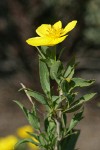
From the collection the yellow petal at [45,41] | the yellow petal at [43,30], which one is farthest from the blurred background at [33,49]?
the yellow petal at [45,41]

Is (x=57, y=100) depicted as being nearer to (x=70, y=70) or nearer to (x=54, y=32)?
(x=70, y=70)

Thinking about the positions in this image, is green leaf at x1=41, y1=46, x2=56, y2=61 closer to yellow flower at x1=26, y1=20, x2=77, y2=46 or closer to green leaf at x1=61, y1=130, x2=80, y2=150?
yellow flower at x1=26, y1=20, x2=77, y2=46

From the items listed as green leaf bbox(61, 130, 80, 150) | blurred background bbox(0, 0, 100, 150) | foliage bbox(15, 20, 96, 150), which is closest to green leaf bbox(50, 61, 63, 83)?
foliage bbox(15, 20, 96, 150)

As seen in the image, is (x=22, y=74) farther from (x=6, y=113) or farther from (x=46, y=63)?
(x=46, y=63)

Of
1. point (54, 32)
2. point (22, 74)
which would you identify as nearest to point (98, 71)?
point (22, 74)

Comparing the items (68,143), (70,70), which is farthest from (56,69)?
(68,143)

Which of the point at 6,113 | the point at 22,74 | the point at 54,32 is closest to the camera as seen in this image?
the point at 54,32
